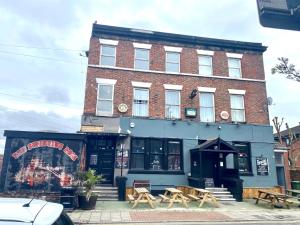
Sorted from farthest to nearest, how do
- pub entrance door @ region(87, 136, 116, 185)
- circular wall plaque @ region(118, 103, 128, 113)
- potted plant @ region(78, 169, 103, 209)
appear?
circular wall plaque @ region(118, 103, 128, 113), pub entrance door @ region(87, 136, 116, 185), potted plant @ region(78, 169, 103, 209)

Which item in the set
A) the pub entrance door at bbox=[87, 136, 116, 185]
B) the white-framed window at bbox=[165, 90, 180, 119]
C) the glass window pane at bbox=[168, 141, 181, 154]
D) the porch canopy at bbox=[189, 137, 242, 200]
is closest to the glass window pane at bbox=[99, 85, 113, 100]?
the pub entrance door at bbox=[87, 136, 116, 185]

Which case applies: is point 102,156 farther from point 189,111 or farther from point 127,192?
point 189,111

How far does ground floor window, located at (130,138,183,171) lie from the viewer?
1642 cm

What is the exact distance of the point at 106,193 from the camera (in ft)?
47.8

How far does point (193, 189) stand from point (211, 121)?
5445 millimetres

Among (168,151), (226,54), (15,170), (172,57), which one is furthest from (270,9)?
(226,54)

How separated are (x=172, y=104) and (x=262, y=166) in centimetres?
744

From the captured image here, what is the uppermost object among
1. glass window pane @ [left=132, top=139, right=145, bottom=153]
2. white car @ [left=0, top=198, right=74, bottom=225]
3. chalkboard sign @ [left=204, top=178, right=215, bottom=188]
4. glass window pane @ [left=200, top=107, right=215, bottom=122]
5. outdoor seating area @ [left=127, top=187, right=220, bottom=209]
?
glass window pane @ [left=200, top=107, right=215, bottom=122]

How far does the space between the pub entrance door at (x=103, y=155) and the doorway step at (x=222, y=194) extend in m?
6.12

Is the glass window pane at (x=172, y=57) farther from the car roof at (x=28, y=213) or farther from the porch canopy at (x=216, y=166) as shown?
the car roof at (x=28, y=213)

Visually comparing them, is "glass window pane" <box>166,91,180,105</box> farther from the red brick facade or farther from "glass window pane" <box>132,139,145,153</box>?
"glass window pane" <box>132,139,145,153</box>

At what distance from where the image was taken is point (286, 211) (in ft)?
39.8

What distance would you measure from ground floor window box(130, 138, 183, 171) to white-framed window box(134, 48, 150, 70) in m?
5.22

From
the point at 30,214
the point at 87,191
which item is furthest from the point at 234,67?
the point at 30,214
